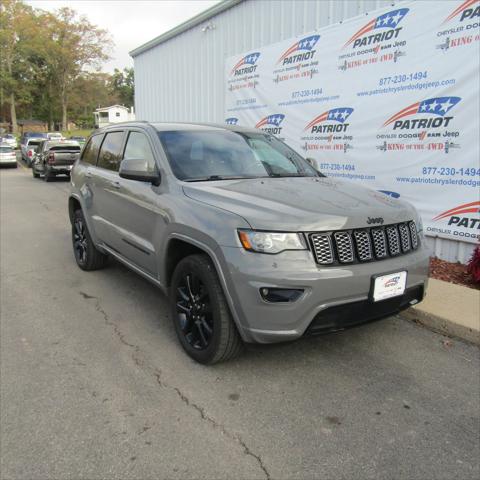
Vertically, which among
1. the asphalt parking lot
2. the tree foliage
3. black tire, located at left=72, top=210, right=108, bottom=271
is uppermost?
the tree foliage

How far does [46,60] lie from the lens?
2291 inches

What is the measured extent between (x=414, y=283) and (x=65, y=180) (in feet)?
63.0

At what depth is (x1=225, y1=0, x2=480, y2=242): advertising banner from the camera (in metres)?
5.61

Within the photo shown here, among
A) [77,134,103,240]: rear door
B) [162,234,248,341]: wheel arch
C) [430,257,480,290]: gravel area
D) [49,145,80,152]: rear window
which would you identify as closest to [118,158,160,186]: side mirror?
[162,234,248,341]: wheel arch

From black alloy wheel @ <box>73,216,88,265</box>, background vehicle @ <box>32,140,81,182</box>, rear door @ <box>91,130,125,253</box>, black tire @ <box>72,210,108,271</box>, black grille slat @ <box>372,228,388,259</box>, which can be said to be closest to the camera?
black grille slat @ <box>372,228,388,259</box>

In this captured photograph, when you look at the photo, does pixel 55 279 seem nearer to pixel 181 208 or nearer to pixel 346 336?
pixel 181 208

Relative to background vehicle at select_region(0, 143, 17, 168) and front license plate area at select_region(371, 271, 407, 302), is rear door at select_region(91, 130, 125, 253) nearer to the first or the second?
front license plate area at select_region(371, 271, 407, 302)

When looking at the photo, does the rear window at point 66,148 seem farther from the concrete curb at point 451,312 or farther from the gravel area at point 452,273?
the concrete curb at point 451,312

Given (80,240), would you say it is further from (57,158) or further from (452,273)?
(57,158)

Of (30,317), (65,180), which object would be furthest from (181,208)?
(65,180)

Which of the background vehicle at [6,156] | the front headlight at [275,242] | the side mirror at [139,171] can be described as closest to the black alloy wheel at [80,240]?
the side mirror at [139,171]

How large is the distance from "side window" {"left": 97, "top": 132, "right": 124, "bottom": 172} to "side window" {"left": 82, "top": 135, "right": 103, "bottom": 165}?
0.18m

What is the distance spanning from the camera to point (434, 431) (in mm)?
2744

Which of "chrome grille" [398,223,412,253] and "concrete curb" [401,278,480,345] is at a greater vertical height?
"chrome grille" [398,223,412,253]
